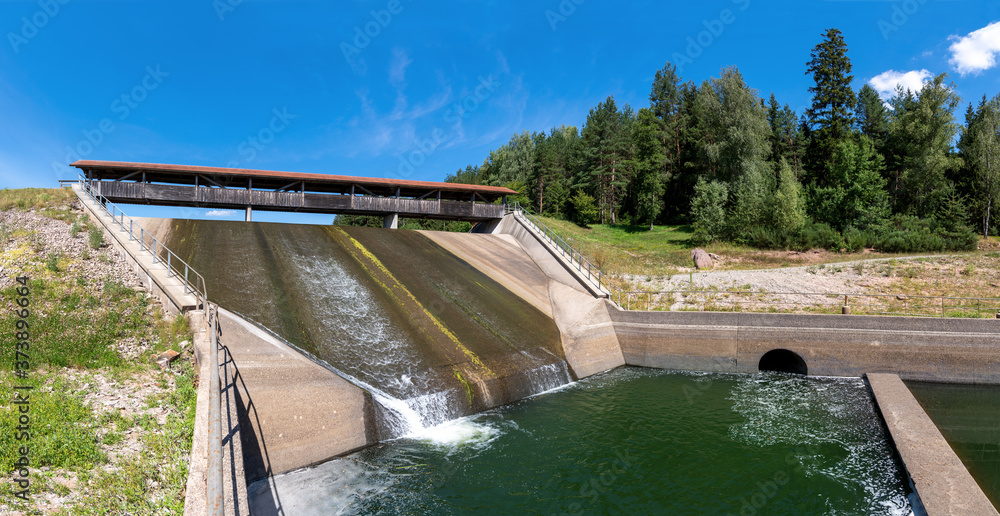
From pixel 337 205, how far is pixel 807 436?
26175 millimetres

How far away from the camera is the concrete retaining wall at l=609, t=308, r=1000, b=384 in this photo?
1892cm

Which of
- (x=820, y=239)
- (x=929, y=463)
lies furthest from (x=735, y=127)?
(x=929, y=463)

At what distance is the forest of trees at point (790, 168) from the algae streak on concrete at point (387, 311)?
107 feet

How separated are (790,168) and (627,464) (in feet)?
160

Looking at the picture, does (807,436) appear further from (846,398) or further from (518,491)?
(518,491)

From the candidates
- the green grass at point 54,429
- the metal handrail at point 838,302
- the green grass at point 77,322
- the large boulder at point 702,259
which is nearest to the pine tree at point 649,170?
the large boulder at point 702,259

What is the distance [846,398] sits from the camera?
16891 mm

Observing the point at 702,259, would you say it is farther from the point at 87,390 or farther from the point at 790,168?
the point at 87,390

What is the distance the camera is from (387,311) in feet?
55.5

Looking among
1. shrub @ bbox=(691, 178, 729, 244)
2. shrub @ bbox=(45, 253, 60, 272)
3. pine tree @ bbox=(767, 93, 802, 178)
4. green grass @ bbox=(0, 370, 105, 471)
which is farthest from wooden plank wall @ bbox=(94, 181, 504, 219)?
pine tree @ bbox=(767, 93, 802, 178)

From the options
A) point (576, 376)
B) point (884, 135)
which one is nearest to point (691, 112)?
point (884, 135)

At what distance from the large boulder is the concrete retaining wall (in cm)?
1576

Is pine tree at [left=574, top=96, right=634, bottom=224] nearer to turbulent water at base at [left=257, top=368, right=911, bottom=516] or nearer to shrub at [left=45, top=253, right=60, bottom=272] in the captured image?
turbulent water at base at [left=257, top=368, right=911, bottom=516]

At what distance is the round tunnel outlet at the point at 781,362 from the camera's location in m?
21.0
